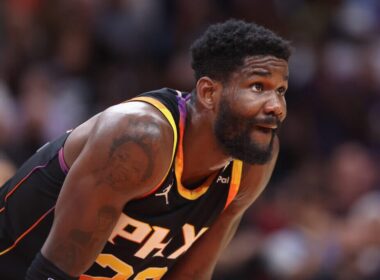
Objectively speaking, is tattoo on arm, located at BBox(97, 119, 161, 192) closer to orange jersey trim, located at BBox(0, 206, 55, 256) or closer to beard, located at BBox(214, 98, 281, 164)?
beard, located at BBox(214, 98, 281, 164)

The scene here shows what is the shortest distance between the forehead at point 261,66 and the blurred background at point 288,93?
3420 mm

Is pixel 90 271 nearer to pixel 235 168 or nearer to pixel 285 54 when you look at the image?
pixel 235 168

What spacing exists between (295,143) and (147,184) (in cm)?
472

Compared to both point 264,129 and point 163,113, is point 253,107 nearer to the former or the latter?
point 264,129

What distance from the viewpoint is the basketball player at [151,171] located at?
3.76 m

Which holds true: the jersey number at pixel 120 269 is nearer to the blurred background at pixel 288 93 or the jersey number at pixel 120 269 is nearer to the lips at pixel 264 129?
the lips at pixel 264 129

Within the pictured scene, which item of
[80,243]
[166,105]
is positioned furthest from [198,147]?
[80,243]

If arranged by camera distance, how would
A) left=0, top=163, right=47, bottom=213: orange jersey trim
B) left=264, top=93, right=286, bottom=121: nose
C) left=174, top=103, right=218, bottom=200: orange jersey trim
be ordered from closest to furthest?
left=264, top=93, right=286, bottom=121: nose
left=174, top=103, right=218, bottom=200: orange jersey trim
left=0, top=163, right=47, bottom=213: orange jersey trim

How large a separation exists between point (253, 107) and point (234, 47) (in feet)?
1.00

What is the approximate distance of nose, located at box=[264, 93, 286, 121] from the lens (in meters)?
3.95

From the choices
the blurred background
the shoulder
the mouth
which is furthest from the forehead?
the blurred background

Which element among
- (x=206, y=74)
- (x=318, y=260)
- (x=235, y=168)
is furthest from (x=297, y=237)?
(x=206, y=74)

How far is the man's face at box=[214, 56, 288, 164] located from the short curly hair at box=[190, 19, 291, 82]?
35 mm

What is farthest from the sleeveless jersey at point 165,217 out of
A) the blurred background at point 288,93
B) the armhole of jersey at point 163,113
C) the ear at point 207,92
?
the blurred background at point 288,93
